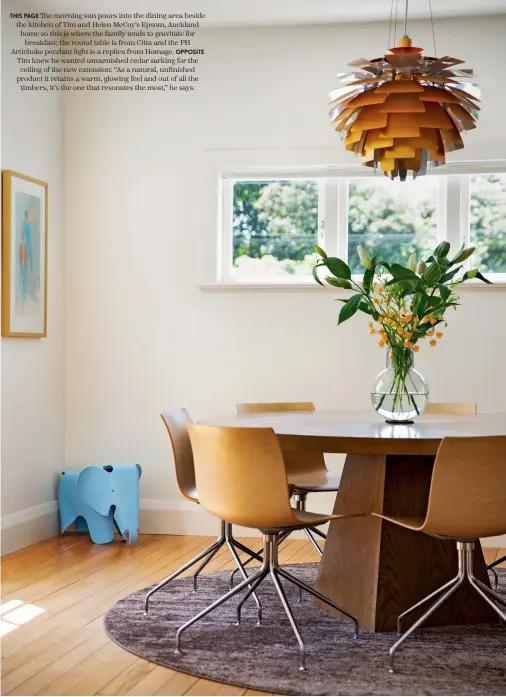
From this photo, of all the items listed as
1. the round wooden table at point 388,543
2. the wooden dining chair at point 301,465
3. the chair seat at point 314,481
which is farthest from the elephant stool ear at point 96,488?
the round wooden table at point 388,543

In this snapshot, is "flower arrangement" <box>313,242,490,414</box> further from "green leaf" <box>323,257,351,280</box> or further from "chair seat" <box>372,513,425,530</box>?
"chair seat" <box>372,513,425,530</box>

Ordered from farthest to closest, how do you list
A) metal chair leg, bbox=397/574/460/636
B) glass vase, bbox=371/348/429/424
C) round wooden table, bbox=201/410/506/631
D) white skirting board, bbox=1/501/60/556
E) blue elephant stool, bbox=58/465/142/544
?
blue elephant stool, bbox=58/465/142/544
white skirting board, bbox=1/501/60/556
glass vase, bbox=371/348/429/424
round wooden table, bbox=201/410/506/631
metal chair leg, bbox=397/574/460/636

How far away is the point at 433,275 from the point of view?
144 inches

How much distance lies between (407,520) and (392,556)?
326 mm

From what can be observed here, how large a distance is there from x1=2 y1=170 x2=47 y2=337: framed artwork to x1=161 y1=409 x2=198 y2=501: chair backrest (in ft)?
4.74

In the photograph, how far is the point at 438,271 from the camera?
12.0 feet

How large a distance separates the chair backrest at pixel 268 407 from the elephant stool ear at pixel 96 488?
115cm

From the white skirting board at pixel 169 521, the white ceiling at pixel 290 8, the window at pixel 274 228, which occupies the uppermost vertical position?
the white ceiling at pixel 290 8

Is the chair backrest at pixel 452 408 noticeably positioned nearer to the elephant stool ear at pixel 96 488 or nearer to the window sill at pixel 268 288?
the window sill at pixel 268 288

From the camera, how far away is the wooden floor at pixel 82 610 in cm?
286

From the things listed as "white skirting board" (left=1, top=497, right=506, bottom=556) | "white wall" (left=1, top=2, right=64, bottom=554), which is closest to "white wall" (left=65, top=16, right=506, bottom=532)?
"white skirting board" (left=1, top=497, right=506, bottom=556)

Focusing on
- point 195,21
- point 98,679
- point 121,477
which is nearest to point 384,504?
point 98,679

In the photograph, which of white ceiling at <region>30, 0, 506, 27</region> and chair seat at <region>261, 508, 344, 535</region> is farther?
white ceiling at <region>30, 0, 506, 27</region>

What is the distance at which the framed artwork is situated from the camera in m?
4.84
